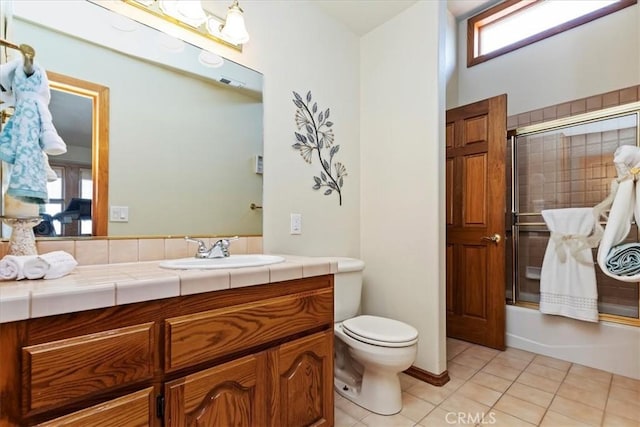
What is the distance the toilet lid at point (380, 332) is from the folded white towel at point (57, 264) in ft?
4.20

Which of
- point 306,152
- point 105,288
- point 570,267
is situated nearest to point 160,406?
point 105,288

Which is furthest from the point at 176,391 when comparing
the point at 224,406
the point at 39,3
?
the point at 39,3

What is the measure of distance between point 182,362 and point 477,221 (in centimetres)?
237

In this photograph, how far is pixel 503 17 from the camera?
3.00m

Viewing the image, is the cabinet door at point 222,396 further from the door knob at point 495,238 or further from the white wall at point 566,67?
the white wall at point 566,67

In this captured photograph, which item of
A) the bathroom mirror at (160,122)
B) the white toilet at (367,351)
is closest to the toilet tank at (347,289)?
the white toilet at (367,351)

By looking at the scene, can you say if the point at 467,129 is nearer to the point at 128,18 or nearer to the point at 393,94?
the point at 393,94

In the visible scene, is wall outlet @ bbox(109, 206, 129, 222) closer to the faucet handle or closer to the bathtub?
the faucet handle

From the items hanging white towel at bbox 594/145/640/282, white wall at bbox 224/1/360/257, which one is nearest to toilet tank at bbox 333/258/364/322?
white wall at bbox 224/1/360/257

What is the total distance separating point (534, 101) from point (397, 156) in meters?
1.64

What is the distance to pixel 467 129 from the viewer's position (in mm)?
2564

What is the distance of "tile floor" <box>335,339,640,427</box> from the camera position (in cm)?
154

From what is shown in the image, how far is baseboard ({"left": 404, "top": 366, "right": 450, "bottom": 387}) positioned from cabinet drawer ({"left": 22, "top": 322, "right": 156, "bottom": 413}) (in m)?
1.69

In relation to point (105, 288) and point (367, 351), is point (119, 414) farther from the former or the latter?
point (367, 351)
